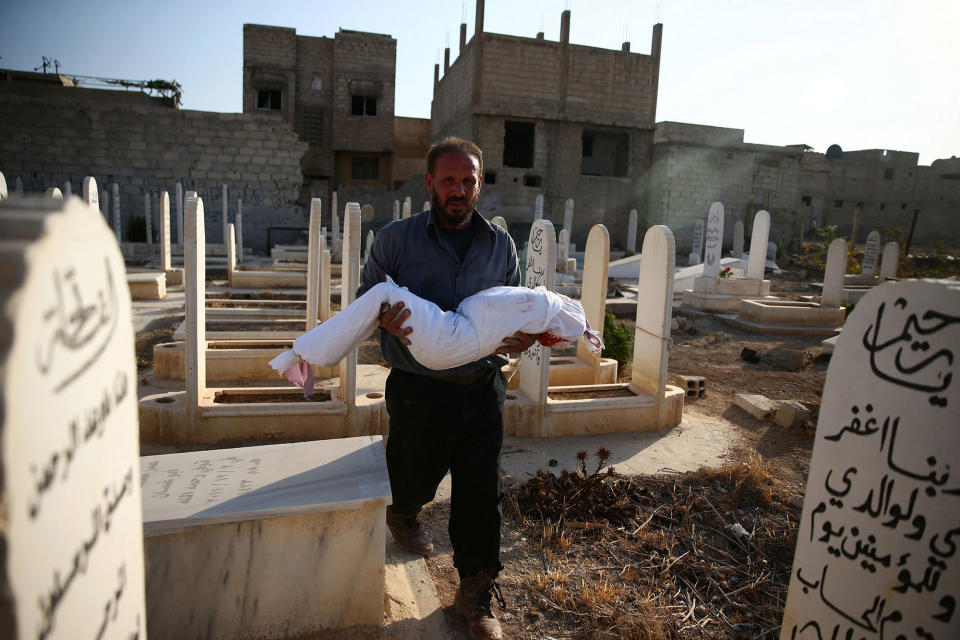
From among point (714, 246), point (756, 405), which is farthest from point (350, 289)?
point (714, 246)

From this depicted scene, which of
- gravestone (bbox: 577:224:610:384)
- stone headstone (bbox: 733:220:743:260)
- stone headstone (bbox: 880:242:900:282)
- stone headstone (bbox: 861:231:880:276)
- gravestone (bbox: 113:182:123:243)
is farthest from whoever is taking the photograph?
stone headstone (bbox: 733:220:743:260)

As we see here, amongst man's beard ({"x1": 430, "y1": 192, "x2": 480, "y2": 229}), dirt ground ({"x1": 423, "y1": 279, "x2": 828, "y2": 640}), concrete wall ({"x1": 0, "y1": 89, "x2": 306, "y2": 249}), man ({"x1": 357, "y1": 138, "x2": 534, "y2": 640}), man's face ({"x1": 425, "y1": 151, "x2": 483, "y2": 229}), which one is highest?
concrete wall ({"x1": 0, "y1": 89, "x2": 306, "y2": 249})

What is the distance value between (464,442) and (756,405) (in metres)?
3.77

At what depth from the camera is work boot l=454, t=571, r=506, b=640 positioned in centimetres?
222

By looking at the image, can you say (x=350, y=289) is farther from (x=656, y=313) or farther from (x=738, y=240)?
(x=738, y=240)

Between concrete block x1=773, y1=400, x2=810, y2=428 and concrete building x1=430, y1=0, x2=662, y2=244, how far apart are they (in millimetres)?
18321

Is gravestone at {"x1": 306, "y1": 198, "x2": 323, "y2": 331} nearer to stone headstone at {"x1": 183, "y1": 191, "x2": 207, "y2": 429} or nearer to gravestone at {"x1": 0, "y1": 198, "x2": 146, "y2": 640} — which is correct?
stone headstone at {"x1": 183, "y1": 191, "x2": 207, "y2": 429}

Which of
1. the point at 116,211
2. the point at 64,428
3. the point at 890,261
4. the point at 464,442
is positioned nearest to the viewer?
the point at 64,428

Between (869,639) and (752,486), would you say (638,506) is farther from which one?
(869,639)

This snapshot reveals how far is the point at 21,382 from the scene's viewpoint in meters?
0.69

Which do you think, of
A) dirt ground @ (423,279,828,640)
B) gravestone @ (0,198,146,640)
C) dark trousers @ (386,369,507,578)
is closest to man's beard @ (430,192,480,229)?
dark trousers @ (386,369,507,578)

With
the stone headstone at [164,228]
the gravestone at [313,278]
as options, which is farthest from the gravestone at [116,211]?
the gravestone at [313,278]

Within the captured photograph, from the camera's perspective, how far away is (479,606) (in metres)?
2.28

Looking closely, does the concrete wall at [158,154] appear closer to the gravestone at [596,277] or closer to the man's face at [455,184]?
the gravestone at [596,277]
